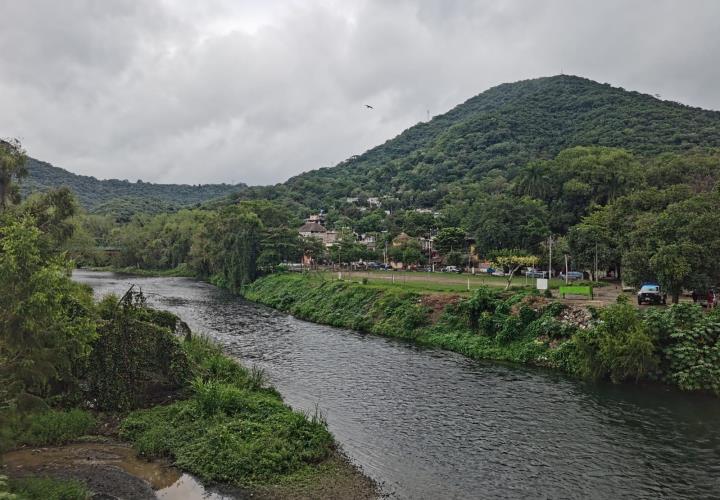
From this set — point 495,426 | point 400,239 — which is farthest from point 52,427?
point 400,239

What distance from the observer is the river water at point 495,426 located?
1789 centimetres

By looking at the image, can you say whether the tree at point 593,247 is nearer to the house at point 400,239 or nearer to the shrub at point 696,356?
the shrub at point 696,356

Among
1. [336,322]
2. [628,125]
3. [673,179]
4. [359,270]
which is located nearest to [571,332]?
[336,322]

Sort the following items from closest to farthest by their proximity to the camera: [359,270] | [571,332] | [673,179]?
[571,332], [673,179], [359,270]

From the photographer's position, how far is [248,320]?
173 ft

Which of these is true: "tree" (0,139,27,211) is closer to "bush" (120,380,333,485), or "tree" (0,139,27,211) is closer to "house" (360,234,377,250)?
"bush" (120,380,333,485)

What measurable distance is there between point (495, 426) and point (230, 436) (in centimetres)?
1197

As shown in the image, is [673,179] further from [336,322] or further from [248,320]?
[248,320]

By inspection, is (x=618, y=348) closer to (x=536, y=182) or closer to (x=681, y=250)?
(x=681, y=250)

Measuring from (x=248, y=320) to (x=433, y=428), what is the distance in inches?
1324

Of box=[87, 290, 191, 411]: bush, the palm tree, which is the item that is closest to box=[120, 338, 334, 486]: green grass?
box=[87, 290, 191, 411]: bush

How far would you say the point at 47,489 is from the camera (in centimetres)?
1510

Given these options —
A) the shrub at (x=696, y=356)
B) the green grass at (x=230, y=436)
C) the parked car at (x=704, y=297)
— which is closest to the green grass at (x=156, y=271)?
the green grass at (x=230, y=436)

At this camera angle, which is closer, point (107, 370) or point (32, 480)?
point (32, 480)
